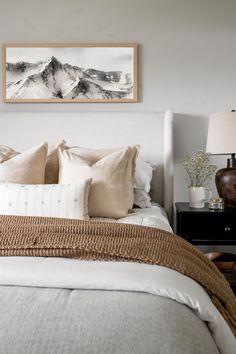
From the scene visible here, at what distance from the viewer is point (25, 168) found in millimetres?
2359

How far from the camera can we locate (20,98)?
3.18 m

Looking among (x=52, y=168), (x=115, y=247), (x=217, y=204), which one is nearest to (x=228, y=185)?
(x=217, y=204)

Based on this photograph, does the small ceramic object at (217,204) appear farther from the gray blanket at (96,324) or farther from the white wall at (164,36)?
the gray blanket at (96,324)

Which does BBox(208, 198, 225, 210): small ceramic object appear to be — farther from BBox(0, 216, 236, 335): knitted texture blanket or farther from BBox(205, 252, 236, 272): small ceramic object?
BBox(0, 216, 236, 335): knitted texture blanket

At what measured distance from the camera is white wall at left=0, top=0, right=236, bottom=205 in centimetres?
314

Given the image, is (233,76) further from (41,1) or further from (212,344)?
(212,344)

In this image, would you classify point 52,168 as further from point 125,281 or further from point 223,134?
point 125,281

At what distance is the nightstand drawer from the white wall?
781 mm

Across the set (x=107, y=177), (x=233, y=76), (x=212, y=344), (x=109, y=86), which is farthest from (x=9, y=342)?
(x=233, y=76)

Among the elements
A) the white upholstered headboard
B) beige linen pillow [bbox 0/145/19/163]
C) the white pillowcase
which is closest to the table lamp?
the white upholstered headboard

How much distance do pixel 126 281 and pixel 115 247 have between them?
245mm

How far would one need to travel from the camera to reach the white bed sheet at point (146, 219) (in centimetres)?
206

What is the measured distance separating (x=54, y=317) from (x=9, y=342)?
112mm

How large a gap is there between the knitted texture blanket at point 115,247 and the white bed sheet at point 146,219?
51 cm
